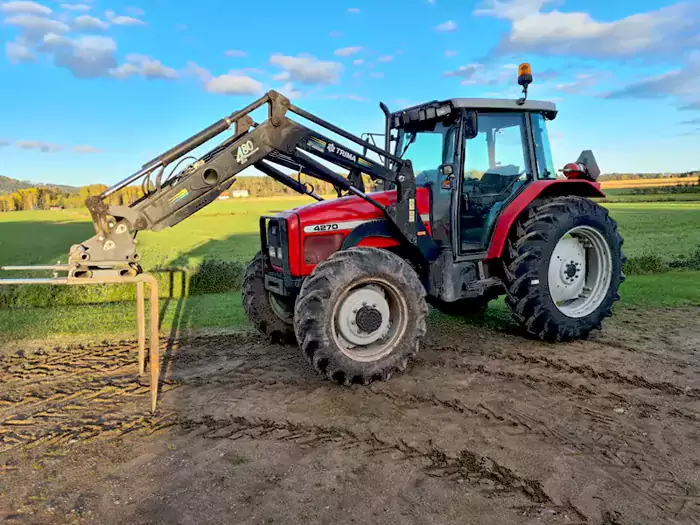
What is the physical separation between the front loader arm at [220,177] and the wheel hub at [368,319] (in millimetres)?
994

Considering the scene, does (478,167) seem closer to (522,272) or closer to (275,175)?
(522,272)

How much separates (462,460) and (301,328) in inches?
72.6

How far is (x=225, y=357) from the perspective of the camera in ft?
20.1

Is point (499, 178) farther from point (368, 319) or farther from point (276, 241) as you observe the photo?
point (276, 241)

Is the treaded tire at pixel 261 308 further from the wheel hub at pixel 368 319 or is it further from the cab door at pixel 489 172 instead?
the cab door at pixel 489 172

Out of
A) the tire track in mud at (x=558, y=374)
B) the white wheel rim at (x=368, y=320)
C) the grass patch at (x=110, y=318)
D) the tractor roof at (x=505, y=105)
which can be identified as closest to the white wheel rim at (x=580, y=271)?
the tire track in mud at (x=558, y=374)

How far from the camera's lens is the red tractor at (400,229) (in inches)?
188

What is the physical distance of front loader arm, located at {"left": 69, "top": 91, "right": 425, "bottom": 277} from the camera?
178 inches

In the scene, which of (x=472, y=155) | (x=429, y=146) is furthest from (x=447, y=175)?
(x=429, y=146)

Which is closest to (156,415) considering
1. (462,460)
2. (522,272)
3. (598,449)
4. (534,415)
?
(462,460)

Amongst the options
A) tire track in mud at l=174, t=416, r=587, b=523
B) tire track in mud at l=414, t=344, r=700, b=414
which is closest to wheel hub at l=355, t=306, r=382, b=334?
tire track in mud at l=414, t=344, r=700, b=414

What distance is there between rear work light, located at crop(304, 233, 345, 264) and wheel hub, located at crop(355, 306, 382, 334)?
2.57 feet

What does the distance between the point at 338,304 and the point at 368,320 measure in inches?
14.1

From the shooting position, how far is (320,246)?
5457 millimetres
